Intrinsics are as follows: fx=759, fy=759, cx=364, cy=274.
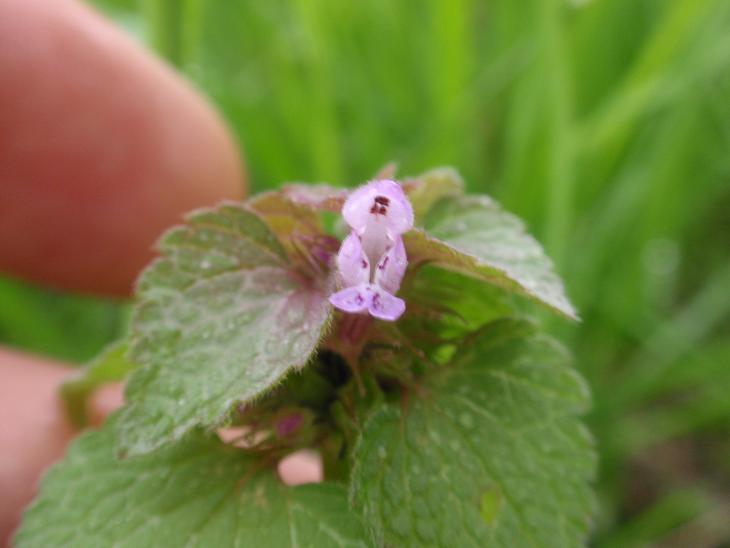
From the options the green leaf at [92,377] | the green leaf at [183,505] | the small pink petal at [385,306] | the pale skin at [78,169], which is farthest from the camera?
the pale skin at [78,169]

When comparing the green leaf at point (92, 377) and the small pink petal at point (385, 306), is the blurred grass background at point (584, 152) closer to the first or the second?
the green leaf at point (92, 377)

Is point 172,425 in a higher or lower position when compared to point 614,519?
higher

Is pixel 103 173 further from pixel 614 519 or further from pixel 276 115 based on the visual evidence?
pixel 614 519

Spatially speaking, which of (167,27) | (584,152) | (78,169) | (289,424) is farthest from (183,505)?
(584,152)

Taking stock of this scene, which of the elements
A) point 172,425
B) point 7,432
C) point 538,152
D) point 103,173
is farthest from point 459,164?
point 172,425

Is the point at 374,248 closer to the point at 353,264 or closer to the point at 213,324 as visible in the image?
the point at 353,264

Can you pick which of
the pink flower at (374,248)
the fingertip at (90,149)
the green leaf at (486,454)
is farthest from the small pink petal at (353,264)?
the fingertip at (90,149)

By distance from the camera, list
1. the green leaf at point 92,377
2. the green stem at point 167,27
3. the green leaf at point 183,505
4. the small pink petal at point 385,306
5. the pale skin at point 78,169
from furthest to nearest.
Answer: the green stem at point 167,27 → the pale skin at point 78,169 → the green leaf at point 92,377 → the green leaf at point 183,505 → the small pink petal at point 385,306
